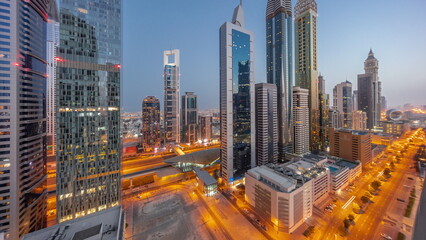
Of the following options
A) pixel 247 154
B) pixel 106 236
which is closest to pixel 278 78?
pixel 247 154

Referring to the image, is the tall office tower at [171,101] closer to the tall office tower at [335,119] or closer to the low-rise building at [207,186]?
the low-rise building at [207,186]

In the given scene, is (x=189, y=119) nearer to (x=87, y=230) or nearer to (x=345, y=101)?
(x=87, y=230)

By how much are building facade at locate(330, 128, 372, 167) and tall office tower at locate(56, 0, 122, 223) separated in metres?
86.7

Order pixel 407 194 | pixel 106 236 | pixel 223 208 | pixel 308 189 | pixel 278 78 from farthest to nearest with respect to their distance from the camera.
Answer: pixel 278 78, pixel 407 194, pixel 223 208, pixel 308 189, pixel 106 236

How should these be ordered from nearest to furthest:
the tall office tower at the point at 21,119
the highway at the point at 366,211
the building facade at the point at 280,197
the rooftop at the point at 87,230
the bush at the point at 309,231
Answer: the rooftop at the point at 87,230
the tall office tower at the point at 21,119
the bush at the point at 309,231
the highway at the point at 366,211
the building facade at the point at 280,197

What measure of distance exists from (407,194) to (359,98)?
11850 centimetres

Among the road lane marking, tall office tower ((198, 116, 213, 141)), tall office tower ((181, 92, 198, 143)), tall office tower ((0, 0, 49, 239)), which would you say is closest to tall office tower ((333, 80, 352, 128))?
the road lane marking

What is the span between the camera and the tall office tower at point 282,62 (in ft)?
243

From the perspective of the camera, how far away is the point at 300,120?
74.4m

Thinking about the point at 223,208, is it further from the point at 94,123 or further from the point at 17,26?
the point at 17,26

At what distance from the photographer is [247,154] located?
57312 millimetres

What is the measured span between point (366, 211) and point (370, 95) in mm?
132271

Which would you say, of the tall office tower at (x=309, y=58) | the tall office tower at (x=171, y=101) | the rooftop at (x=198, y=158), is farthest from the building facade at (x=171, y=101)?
the tall office tower at (x=309, y=58)

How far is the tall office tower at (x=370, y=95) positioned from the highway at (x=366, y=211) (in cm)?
8579
